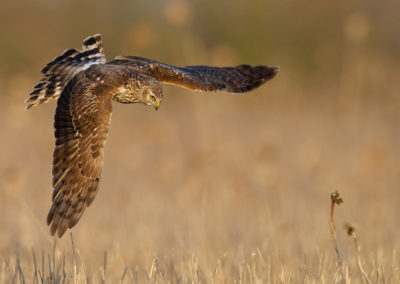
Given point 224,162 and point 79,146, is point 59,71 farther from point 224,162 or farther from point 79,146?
point 224,162

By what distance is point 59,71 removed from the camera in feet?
17.3

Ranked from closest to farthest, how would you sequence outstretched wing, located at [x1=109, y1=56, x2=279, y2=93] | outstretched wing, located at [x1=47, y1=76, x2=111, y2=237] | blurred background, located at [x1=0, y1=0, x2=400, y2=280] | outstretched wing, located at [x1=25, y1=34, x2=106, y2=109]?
outstretched wing, located at [x1=47, y1=76, x2=111, y2=237] < outstretched wing, located at [x1=25, y1=34, x2=106, y2=109] < outstretched wing, located at [x1=109, y1=56, x2=279, y2=93] < blurred background, located at [x1=0, y1=0, x2=400, y2=280]

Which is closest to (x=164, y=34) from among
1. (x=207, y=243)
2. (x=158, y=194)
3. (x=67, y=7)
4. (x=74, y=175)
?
(x=67, y=7)

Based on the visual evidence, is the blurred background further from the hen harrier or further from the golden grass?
the hen harrier

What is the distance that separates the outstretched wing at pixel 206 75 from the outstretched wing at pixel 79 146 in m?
0.89

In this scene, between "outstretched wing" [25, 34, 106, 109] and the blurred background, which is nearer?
"outstretched wing" [25, 34, 106, 109]

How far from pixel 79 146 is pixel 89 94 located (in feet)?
1.21

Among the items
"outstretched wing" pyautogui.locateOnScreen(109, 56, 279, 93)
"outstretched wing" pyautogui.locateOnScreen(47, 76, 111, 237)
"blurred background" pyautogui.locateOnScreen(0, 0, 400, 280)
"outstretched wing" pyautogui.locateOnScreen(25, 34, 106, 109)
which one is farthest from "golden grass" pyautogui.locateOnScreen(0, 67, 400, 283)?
"outstretched wing" pyautogui.locateOnScreen(109, 56, 279, 93)

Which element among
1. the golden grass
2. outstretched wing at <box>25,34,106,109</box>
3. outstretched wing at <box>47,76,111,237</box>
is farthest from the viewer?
outstretched wing at <box>25,34,106,109</box>

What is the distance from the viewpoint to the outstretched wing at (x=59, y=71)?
17.3 feet

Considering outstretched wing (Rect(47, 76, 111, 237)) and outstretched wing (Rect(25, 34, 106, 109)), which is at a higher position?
outstretched wing (Rect(25, 34, 106, 109))

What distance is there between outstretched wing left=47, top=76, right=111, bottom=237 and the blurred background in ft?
2.53

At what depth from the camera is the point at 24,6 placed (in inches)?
745

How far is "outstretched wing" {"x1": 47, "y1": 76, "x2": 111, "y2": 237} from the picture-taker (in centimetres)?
439
